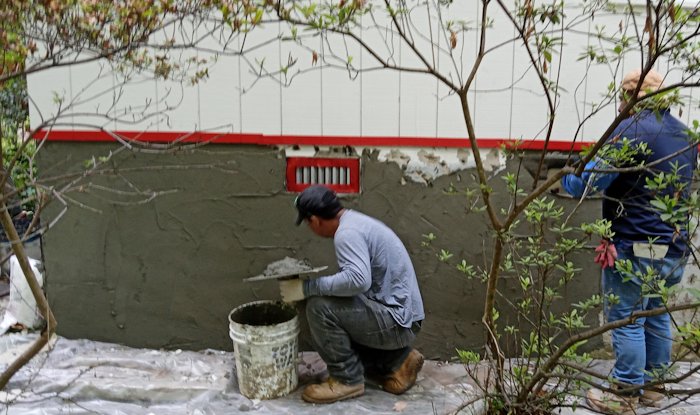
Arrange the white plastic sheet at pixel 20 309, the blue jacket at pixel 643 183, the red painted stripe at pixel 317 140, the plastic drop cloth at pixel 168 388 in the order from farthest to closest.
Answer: the white plastic sheet at pixel 20 309
the red painted stripe at pixel 317 140
the plastic drop cloth at pixel 168 388
the blue jacket at pixel 643 183

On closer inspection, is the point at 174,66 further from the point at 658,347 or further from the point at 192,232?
the point at 658,347

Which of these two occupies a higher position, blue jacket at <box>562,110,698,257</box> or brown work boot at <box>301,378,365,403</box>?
blue jacket at <box>562,110,698,257</box>

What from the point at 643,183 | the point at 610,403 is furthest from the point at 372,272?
the point at 643,183

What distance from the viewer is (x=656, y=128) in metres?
2.79

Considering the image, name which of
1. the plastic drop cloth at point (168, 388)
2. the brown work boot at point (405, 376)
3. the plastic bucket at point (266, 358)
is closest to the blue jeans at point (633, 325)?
the plastic drop cloth at point (168, 388)

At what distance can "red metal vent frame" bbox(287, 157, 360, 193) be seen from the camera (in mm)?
3566

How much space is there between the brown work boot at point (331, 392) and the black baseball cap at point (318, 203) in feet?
3.20

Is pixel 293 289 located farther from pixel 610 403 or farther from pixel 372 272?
pixel 610 403

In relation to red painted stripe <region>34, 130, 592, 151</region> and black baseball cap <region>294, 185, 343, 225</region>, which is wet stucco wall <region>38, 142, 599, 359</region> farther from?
black baseball cap <region>294, 185, 343, 225</region>

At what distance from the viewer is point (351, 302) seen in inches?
124

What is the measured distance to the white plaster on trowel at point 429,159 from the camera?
356 cm

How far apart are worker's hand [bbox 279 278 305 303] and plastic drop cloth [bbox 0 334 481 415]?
0.60 metres

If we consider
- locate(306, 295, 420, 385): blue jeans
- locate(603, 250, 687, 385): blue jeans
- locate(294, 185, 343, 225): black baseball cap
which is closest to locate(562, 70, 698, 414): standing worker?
locate(603, 250, 687, 385): blue jeans

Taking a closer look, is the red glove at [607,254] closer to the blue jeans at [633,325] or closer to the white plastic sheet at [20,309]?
the blue jeans at [633,325]
